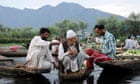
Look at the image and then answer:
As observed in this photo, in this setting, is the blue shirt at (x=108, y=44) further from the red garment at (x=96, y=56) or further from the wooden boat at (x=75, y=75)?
the wooden boat at (x=75, y=75)

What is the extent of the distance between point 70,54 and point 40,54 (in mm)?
997

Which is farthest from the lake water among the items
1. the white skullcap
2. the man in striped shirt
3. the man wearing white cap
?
the white skullcap

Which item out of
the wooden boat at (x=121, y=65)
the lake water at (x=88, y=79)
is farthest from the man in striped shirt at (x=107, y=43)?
the lake water at (x=88, y=79)

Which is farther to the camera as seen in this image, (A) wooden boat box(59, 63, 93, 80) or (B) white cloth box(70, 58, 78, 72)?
(B) white cloth box(70, 58, 78, 72)

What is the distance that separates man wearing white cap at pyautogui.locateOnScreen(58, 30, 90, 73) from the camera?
9.64 m

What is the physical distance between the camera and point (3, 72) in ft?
36.4

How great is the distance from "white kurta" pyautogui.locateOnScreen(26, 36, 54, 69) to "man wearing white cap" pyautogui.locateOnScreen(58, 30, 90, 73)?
0.60 meters

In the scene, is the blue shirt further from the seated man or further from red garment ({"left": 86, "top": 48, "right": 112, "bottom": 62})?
the seated man

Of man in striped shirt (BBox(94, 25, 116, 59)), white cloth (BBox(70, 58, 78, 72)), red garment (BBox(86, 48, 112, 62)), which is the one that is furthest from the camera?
man in striped shirt (BBox(94, 25, 116, 59))

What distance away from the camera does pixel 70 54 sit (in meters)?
9.65

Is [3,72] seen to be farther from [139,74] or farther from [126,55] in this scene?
[126,55]

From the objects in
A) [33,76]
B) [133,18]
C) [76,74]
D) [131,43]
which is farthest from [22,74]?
[133,18]

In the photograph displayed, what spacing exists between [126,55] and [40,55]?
16.0ft

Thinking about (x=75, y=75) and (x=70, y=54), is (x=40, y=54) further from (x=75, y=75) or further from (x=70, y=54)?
(x=75, y=75)
